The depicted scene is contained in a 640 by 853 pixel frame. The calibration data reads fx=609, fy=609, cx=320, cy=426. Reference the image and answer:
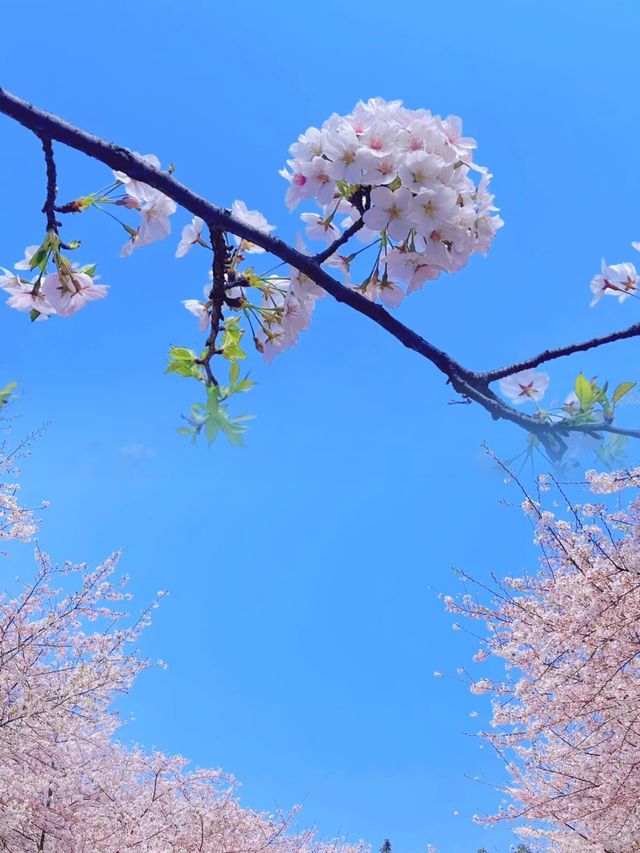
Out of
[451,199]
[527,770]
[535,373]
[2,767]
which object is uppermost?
[527,770]

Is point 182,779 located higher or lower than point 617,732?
lower

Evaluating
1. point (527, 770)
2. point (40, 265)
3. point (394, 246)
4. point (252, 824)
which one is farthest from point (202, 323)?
point (252, 824)

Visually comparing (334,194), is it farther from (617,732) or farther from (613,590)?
(617,732)

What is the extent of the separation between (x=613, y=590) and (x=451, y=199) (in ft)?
19.2

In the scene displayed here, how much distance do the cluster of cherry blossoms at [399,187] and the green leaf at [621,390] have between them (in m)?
0.50

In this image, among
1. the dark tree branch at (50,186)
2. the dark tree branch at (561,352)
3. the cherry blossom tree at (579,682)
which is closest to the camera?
the dark tree branch at (561,352)

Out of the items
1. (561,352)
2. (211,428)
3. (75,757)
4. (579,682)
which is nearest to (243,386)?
(211,428)

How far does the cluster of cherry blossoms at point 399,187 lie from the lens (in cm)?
134

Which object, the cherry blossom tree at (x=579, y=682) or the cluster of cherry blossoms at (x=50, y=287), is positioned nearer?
the cluster of cherry blossoms at (x=50, y=287)

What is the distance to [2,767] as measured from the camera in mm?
8758

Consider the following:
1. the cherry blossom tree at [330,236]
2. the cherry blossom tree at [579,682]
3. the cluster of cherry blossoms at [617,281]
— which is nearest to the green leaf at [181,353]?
the cherry blossom tree at [330,236]

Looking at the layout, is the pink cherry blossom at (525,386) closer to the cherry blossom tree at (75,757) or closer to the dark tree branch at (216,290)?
the dark tree branch at (216,290)

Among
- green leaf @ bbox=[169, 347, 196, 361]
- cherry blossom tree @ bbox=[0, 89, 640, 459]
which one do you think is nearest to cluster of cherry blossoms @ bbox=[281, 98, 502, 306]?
cherry blossom tree @ bbox=[0, 89, 640, 459]

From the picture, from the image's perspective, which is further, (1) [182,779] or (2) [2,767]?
(1) [182,779]
